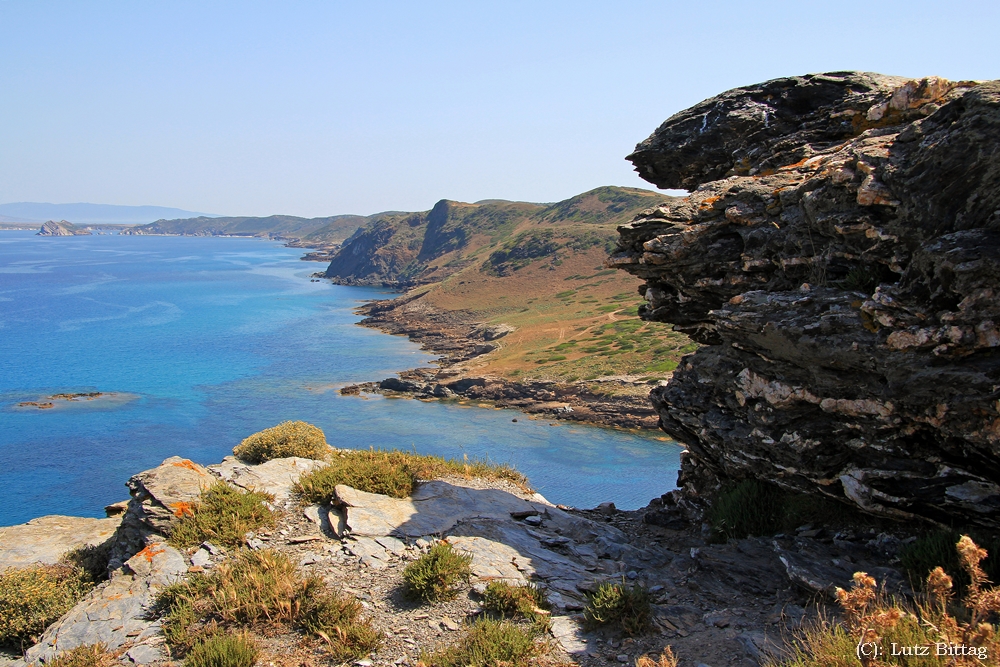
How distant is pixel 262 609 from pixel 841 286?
10318 mm

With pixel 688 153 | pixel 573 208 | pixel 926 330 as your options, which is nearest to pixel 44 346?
pixel 688 153

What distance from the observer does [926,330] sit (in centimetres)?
901

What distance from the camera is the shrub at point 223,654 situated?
337 inches

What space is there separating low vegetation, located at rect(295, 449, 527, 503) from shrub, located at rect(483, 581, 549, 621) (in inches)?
190

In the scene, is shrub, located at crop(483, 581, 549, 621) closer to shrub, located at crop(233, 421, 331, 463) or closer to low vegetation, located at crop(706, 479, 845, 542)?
low vegetation, located at crop(706, 479, 845, 542)

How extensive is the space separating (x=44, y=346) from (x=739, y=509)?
9574cm

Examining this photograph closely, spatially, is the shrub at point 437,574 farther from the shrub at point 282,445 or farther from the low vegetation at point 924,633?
the shrub at point 282,445

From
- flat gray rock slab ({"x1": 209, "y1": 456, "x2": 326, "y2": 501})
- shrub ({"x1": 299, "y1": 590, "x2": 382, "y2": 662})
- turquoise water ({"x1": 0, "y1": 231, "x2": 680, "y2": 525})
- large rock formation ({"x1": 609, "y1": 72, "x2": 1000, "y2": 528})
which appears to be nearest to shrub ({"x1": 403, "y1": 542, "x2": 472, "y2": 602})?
shrub ({"x1": 299, "y1": 590, "x2": 382, "y2": 662})

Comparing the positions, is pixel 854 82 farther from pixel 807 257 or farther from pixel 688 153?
pixel 807 257

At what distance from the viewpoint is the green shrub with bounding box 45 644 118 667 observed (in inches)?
355

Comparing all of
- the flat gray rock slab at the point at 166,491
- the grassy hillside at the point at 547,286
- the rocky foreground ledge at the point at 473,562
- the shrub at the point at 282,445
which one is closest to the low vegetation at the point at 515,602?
the rocky foreground ledge at the point at 473,562

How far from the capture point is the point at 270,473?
15234 mm

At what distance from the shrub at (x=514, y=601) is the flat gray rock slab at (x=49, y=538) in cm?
1010

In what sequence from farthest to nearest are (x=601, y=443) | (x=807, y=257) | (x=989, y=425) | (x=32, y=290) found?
(x=32, y=290) < (x=601, y=443) < (x=807, y=257) < (x=989, y=425)
